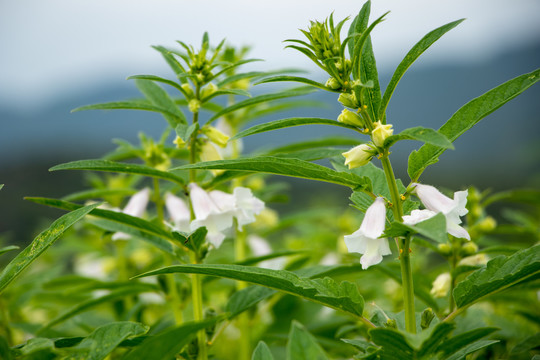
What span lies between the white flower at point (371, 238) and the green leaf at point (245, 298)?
53 cm

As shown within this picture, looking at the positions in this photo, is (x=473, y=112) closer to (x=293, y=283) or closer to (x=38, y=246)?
(x=293, y=283)

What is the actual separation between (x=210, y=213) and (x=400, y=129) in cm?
5362

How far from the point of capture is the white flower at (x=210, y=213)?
180 centimetres

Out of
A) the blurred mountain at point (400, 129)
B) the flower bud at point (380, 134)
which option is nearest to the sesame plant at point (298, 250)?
the flower bud at point (380, 134)

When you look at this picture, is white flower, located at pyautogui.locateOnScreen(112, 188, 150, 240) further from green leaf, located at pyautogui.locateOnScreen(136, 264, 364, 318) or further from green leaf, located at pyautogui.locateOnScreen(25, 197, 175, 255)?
green leaf, located at pyautogui.locateOnScreen(136, 264, 364, 318)

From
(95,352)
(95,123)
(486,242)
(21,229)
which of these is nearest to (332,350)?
(486,242)

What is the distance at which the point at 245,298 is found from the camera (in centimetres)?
185

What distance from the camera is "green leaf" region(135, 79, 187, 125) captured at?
Result: 1.91 metres

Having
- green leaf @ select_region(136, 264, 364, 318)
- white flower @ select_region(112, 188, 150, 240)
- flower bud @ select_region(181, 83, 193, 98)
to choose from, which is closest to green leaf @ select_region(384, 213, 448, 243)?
green leaf @ select_region(136, 264, 364, 318)

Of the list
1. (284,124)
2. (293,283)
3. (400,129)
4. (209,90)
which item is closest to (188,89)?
(209,90)

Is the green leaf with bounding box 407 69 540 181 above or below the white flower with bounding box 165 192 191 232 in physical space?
above

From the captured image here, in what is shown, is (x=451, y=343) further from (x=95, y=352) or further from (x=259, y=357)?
(x=95, y=352)

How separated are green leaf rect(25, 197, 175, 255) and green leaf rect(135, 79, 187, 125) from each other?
44 centimetres

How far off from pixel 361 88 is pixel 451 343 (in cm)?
75
